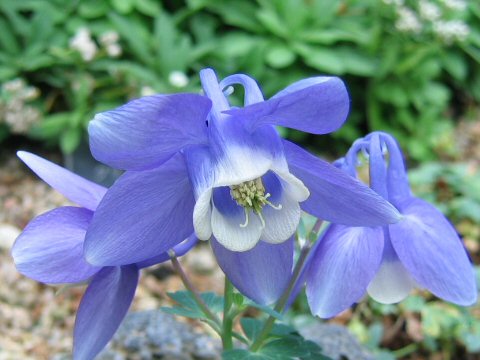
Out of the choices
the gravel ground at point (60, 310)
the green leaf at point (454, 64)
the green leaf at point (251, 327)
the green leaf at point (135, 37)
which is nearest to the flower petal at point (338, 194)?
the green leaf at point (251, 327)

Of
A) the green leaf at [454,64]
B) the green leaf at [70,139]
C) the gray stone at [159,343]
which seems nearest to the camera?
the gray stone at [159,343]

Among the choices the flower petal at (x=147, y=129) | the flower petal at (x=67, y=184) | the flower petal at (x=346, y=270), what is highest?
the flower petal at (x=147, y=129)

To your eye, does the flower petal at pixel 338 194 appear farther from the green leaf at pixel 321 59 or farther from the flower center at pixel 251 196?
the green leaf at pixel 321 59

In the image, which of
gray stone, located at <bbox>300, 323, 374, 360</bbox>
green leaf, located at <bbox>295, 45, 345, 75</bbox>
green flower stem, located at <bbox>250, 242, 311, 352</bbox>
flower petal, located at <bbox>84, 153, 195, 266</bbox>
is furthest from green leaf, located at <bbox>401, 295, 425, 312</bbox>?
green leaf, located at <bbox>295, 45, 345, 75</bbox>

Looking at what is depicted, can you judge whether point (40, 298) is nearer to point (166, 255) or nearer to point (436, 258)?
point (166, 255)

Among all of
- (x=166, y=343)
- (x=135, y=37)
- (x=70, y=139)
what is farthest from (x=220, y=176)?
(x=135, y=37)

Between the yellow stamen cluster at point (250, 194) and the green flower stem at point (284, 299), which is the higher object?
the yellow stamen cluster at point (250, 194)

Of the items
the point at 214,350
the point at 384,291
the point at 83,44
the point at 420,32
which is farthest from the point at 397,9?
the point at 384,291

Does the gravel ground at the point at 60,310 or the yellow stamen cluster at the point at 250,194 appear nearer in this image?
the yellow stamen cluster at the point at 250,194
